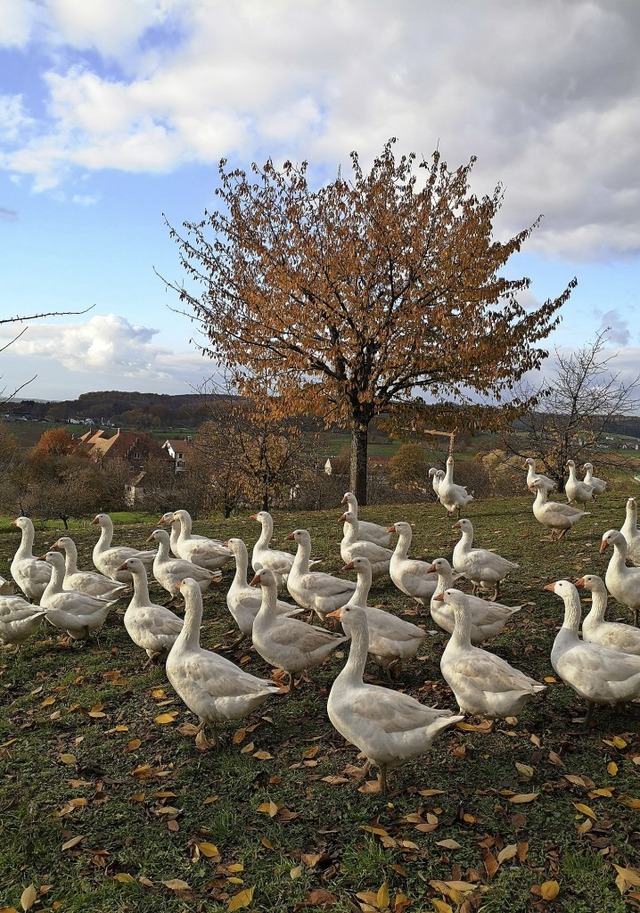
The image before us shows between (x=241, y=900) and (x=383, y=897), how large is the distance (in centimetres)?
92

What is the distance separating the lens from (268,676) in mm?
6965

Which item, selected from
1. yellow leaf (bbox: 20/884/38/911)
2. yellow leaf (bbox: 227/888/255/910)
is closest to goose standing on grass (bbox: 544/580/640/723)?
yellow leaf (bbox: 227/888/255/910)

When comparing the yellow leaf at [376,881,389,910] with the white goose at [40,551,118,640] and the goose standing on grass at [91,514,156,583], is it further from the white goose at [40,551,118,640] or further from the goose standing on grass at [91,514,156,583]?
the goose standing on grass at [91,514,156,583]

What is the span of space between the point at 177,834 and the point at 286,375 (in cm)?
1499

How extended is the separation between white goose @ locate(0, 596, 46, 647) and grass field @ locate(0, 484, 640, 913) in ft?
2.55

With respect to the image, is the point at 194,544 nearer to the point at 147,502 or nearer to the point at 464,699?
the point at 464,699

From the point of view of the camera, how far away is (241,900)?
12.4 ft

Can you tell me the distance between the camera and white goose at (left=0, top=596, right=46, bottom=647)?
7.65 meters

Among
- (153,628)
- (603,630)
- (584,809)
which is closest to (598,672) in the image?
(603,630)

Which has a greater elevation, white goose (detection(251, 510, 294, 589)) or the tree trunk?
the tree trunk

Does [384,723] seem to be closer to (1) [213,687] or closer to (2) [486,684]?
(2) [486,684]

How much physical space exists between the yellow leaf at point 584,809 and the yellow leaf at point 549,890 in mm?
753

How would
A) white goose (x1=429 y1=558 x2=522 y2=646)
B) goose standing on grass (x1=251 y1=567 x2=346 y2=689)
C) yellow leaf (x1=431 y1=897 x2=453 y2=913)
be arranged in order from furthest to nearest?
white goose (x1=429 y1=558 x2=522 y2=646)
goose standing on grass (x1=251 y1=567 x2=346 y2=689)
yellow leaf (x1=431 y1=897 x2=453 y2=913)

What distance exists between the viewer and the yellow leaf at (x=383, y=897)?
12.1 ft
